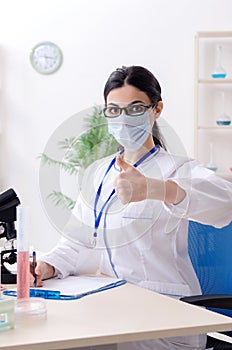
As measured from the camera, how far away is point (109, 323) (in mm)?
1569

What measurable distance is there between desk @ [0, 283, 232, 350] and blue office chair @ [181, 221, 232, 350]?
0.51m

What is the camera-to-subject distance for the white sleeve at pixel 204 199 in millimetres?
1996

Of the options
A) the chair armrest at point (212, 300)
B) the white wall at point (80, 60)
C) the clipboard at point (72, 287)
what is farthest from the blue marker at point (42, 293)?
the white wall at point (80, 60)

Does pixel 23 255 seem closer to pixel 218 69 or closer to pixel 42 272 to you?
pixel 42 272

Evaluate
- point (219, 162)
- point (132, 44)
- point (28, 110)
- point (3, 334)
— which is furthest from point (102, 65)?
point (3, 334)

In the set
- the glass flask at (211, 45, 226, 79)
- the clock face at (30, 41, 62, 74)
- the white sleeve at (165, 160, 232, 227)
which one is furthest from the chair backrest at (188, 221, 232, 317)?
the clock face at (30, 41, 62, 74)

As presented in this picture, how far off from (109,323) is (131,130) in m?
0.62

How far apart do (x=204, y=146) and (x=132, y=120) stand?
10.9ft

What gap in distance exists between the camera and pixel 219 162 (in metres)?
5.28

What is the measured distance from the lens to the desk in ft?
4.75

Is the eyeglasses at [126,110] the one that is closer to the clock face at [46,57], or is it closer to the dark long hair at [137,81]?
the dark long hair at [137,81]

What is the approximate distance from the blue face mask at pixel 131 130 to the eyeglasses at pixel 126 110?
14mm

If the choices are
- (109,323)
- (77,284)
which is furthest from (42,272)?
(109,323)

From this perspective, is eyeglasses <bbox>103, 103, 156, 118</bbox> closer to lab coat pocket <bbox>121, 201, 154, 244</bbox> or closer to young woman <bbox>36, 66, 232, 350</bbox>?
young woman <bbox>36, 66, 232, 350</bbox>
